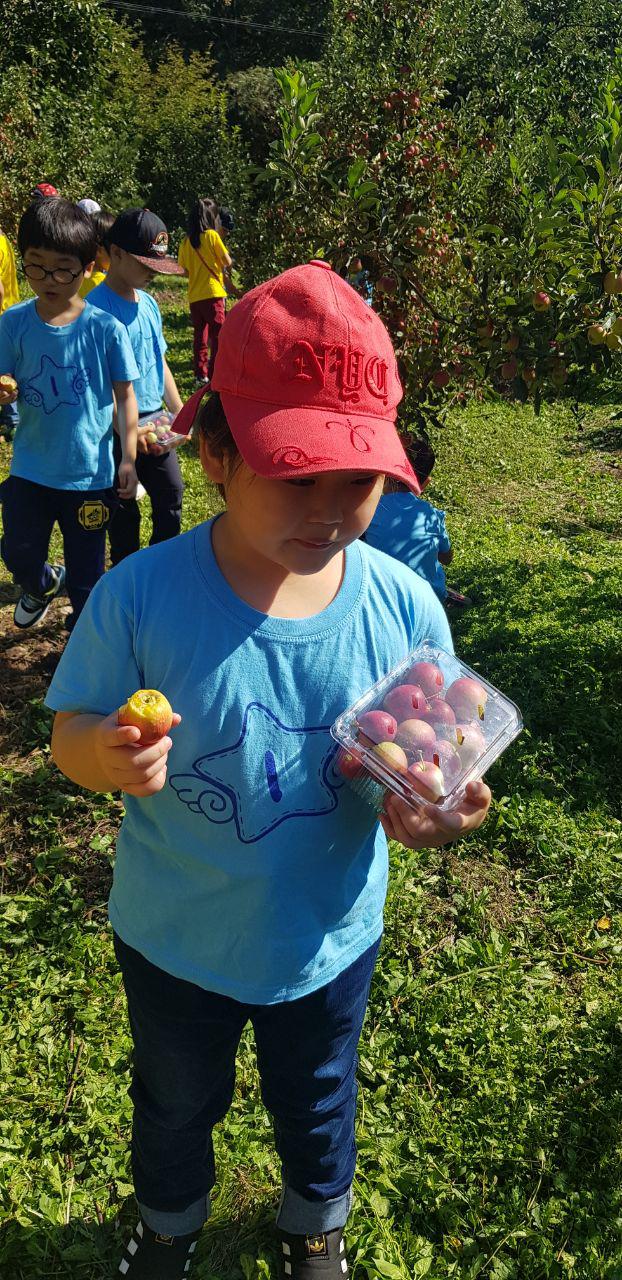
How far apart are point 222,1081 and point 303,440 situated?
3.72ft

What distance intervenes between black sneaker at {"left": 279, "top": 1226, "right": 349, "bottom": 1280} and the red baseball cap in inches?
58.1

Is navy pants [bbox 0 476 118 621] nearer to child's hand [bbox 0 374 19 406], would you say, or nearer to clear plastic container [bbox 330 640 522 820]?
child's hand [bbox 0 374 19 406]

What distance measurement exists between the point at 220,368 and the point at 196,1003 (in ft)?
3.21

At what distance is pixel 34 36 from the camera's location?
14.6m

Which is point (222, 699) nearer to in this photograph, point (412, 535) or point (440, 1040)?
point (440, 1040)

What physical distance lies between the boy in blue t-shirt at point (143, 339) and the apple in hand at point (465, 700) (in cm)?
239

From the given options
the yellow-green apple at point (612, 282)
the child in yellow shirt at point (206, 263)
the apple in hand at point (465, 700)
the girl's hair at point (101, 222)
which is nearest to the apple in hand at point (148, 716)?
the apple in hand at point (465, 700)

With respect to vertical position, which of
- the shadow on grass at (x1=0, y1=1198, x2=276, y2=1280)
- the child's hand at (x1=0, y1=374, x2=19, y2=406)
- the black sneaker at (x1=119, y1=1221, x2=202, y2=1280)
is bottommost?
the shadow on grass at (x1=0, y1=1198, x2=276, y2=1280)

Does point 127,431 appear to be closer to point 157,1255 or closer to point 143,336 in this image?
point 143,336

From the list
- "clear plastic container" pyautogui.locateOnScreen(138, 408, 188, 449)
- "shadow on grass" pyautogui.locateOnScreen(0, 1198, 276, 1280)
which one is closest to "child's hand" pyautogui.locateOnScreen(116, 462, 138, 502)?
"clear plastic container" pyautogui.locateOnScreen(138, 408, 188, 449)

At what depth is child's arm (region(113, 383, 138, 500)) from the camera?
3.41 meters

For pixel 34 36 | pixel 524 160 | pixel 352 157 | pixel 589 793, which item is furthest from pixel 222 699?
pixel 34 36

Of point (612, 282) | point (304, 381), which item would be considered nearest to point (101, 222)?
point (612, 282)

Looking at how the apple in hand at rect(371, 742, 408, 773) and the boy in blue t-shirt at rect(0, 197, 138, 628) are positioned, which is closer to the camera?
the apple in hand at rect(371, 742, 408, 773)
